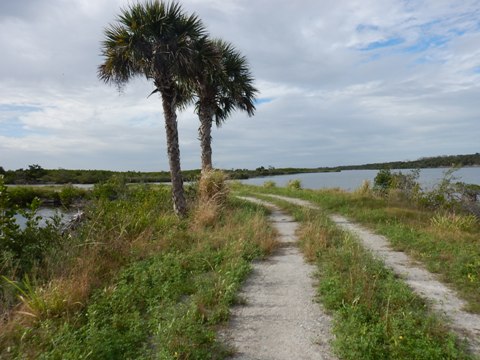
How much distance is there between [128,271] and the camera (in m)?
5.71

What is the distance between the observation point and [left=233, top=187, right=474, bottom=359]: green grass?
3.26m

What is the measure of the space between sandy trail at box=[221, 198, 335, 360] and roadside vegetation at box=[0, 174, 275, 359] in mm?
219

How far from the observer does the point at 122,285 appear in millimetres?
5059

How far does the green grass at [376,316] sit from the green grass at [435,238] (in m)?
0.92

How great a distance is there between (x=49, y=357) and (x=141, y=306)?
1.41 m

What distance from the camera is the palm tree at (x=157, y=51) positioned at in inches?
388

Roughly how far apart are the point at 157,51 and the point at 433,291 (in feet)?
28.5

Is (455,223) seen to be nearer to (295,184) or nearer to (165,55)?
(165,55)

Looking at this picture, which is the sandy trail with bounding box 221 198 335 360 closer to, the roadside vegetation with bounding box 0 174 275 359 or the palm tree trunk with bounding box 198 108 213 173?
the roadside vegetation with bounding box 0 174 275 359

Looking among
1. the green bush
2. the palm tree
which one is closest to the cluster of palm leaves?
the palm tree

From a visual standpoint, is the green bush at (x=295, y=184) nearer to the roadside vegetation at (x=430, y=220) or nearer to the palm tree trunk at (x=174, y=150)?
the roadside vegetation at (x=430, y=220)

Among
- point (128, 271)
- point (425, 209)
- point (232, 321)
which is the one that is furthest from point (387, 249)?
point (425, 209)

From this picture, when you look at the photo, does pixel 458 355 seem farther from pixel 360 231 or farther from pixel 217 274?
pixel 360 231

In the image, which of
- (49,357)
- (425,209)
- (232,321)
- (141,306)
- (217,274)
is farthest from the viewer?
(425,209)
